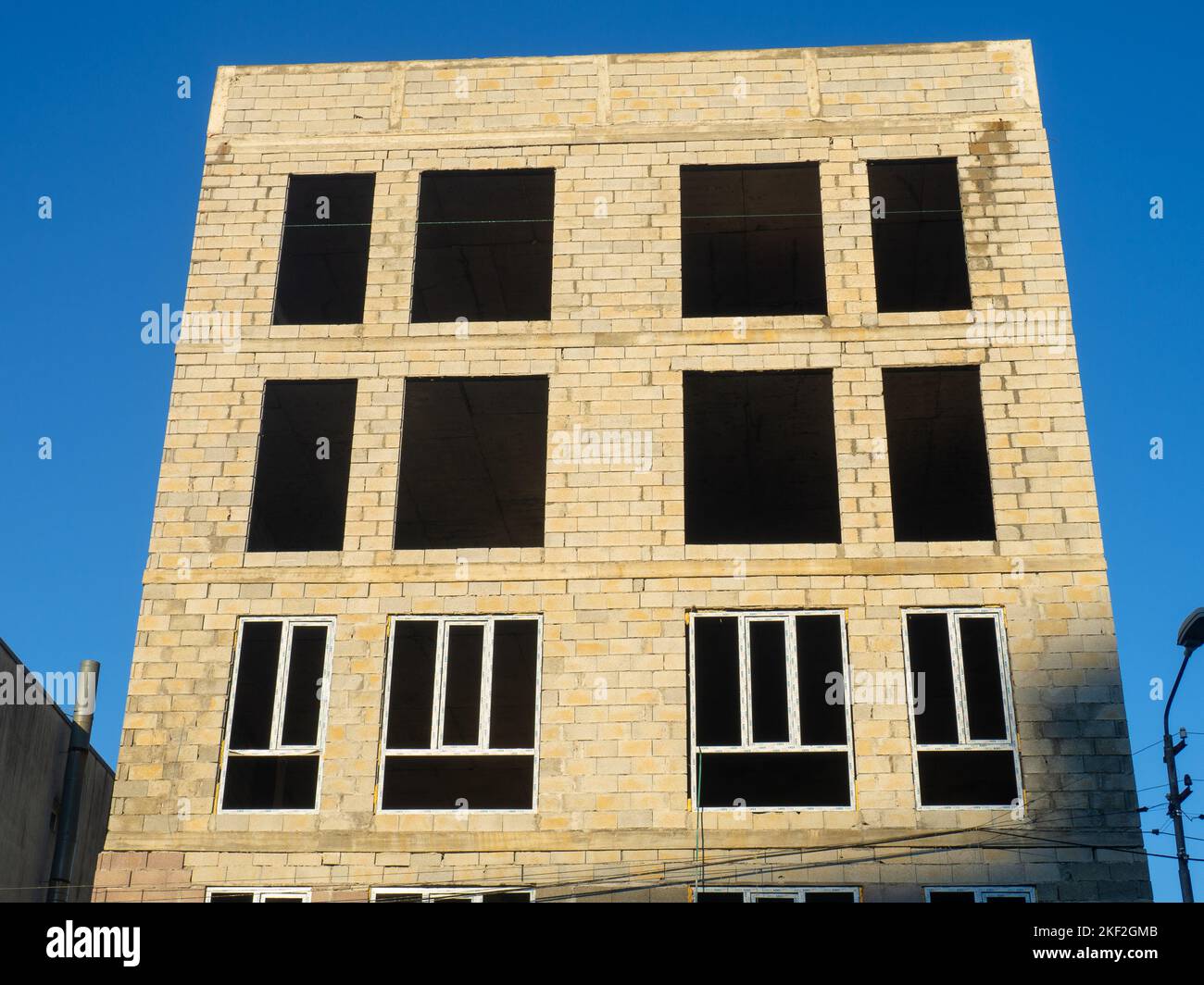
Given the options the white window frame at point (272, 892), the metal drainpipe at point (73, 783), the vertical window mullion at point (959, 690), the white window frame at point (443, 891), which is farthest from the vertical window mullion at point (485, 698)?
the metal drainpipe at point (73, 783)

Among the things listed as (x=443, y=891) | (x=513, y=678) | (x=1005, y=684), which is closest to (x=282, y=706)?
(x=443, y=891)

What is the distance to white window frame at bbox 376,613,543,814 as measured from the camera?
17.8 meters

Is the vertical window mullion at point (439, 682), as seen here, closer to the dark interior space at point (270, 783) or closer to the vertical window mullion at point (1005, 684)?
the dark interior space at point (270, 783)

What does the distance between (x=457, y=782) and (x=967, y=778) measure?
6443 millimetres

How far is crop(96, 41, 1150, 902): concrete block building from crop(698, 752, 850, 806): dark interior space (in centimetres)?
5

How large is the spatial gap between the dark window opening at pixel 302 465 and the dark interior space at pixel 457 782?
169 inches

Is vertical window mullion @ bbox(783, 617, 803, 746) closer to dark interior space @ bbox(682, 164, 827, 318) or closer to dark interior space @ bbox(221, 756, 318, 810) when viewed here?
dark interior space @ bbox(682, 164, 827, 318)

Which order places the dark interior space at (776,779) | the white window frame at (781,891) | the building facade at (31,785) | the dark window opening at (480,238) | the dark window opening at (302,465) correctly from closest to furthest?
the white window frame at (781,891), the dark interior space at (776,779), the dark window opening at (302,465), the dark window opening at (480,238), the building facade at (31,785)

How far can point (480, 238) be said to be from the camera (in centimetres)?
2231

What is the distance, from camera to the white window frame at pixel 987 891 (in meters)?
16.9

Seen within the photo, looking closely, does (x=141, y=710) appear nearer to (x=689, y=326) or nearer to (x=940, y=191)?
(x=689, y=326)

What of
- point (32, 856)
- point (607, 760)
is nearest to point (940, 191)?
point (607, 760)

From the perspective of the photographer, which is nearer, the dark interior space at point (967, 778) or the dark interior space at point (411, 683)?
the dark interior space at point (967, 778)

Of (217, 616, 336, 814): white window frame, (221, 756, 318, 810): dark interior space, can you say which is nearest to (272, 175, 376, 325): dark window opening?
(217, 616, 336, 814): white window frame
